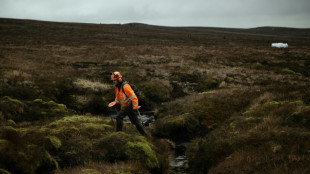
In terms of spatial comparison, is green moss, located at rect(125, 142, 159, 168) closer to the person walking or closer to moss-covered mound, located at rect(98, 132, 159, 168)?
moss-covered mound, located at rect(98, 132, 159, 168)

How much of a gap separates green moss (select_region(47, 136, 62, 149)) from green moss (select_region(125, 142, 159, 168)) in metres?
2.24

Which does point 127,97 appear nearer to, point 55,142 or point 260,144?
point 55,142

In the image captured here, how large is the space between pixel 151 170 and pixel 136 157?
65cm

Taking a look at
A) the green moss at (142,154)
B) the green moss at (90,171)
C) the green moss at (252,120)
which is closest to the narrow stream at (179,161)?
the green moss at (142,154)

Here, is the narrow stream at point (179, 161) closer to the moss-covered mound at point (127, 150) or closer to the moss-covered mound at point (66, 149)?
the moss-covered mound at point (66, 149)

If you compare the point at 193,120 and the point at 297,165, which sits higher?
the point at 297,165

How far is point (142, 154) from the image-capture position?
8562mm

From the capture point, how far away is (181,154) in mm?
11000

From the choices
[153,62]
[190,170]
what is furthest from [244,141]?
[153,62]

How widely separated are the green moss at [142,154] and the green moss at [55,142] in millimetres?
2237

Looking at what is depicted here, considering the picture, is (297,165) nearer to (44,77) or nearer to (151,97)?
A: (151,97)

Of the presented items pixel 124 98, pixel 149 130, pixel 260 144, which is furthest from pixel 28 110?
pixel 260 144

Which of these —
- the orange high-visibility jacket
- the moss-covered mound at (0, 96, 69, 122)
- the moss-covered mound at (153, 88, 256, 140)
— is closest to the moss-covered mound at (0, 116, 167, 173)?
the orange high-visibility jacket

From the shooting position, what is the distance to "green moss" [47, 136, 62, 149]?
27.4 ft
